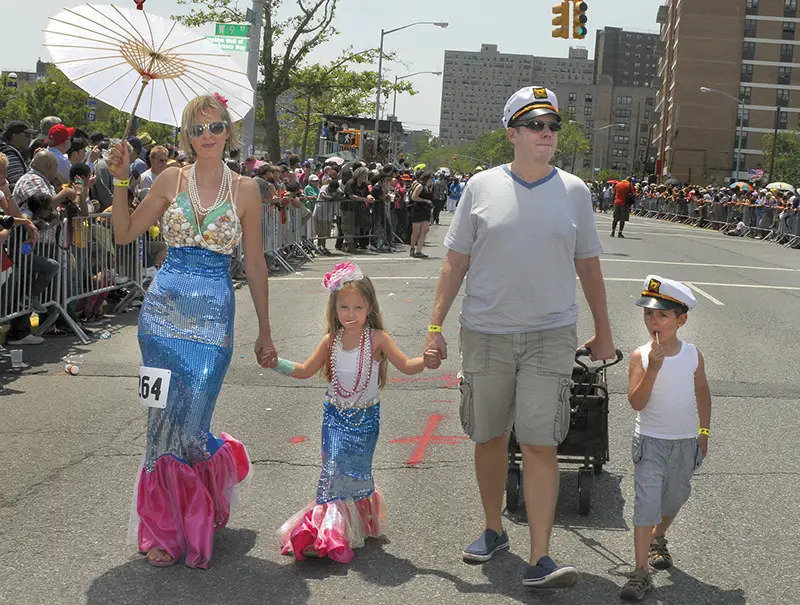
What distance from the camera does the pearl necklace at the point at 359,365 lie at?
504cm

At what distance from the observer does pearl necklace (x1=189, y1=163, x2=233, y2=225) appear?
4832 mm

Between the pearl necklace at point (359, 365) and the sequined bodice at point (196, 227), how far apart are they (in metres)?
0.67

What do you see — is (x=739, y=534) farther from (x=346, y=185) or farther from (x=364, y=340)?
(x=346, y=185)

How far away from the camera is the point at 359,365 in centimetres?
504

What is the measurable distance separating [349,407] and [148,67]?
6.72 ft

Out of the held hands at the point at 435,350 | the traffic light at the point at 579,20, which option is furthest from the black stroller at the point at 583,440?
the traffic light at the point at 579,20

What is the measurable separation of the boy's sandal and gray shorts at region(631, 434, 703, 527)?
20 cm

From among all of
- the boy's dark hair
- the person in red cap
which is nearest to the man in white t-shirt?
the boy's dark hair

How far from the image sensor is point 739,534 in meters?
5.39

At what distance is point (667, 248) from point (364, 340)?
79.4 ft

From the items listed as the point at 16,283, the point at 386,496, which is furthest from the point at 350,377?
the point at 16,283

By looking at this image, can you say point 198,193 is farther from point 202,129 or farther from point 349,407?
point 349,407

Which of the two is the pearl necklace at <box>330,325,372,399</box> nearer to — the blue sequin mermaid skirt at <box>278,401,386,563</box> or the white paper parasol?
Result: the blue sequin mermaid skirt at <box>278,401,386,563</box>

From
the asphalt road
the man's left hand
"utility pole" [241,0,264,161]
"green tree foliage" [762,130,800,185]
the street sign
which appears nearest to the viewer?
the asphalt road
